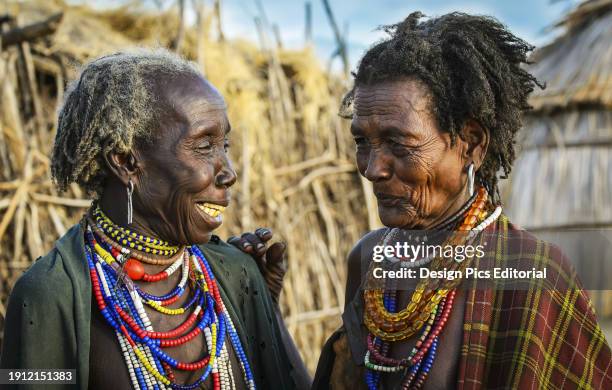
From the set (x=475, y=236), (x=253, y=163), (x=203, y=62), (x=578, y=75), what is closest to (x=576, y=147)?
(x=578, y=75)

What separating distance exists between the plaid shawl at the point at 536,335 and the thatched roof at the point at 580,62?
772 centimetres

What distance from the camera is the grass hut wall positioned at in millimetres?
10047

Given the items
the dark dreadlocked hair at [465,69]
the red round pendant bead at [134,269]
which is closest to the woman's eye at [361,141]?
the dark dreadlocked hair at [465,69]

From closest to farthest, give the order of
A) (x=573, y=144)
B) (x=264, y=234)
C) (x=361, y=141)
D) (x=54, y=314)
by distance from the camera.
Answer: (x=54, y=314) → (x=361, y=141) → (x=264, y=234) → (x=573, y=144)

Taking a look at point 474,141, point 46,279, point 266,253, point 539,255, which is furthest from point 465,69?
point 46,279

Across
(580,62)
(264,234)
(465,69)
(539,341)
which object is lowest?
(539,341)

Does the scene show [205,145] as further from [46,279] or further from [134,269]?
[46,279]

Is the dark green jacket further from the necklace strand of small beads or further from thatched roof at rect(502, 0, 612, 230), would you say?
thatched roof at rect(502, 0, 612, 230)

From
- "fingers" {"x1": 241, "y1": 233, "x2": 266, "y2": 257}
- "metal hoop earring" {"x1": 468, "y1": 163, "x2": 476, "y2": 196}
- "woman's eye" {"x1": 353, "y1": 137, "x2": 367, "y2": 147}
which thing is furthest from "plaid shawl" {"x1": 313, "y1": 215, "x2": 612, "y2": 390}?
"fingers" {"x1": 241, "y1": 233, "x2": 266, "y2": 257}

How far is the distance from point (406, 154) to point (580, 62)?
342 inches

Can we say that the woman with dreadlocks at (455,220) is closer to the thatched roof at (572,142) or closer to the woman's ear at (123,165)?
the woman's ear at (123,165)

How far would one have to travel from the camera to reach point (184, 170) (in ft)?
9.49

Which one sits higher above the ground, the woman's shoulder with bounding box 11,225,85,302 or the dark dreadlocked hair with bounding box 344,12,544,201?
the dark dreadlocked hair with bounding box 344,12,544,201

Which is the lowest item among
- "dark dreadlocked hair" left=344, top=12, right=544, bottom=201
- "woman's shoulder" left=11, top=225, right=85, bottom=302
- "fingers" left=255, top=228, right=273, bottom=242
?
"woman's shoulder" left=11, top=225, right=85, bottom=302
